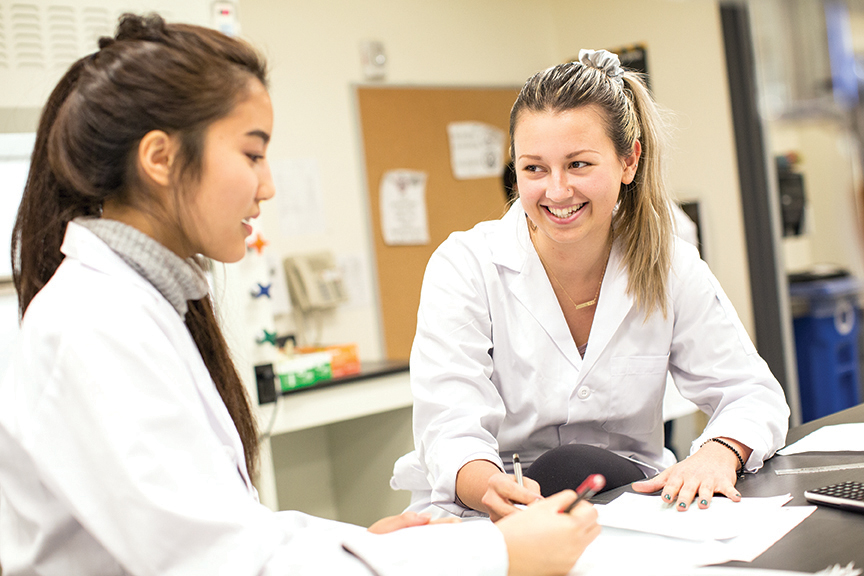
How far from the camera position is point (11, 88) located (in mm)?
1923

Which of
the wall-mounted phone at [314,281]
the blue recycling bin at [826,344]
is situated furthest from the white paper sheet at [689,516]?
the blue recycling bin at [826,344]

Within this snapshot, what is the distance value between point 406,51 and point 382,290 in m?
1.10

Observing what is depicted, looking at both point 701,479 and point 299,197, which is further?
point 299,197

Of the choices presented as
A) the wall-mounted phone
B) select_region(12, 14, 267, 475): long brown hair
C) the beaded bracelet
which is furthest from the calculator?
the wall-mounted phone

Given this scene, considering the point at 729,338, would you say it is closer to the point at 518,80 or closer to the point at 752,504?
the point at 752,504

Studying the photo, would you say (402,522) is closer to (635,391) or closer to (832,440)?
(635,391)

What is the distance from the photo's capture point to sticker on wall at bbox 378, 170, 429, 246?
11.2 ft

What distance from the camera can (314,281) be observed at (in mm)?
3137

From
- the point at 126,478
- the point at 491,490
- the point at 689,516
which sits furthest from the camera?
the point at 491,490

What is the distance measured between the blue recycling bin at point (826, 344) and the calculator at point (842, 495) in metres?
2.64

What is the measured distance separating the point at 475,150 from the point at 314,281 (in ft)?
3.62

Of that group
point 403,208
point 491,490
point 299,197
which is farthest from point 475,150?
point 491,490

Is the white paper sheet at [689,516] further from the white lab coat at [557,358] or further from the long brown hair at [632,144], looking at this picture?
the long brown hair at [632,144]

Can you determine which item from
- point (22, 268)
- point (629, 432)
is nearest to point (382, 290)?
point (629, 432)
